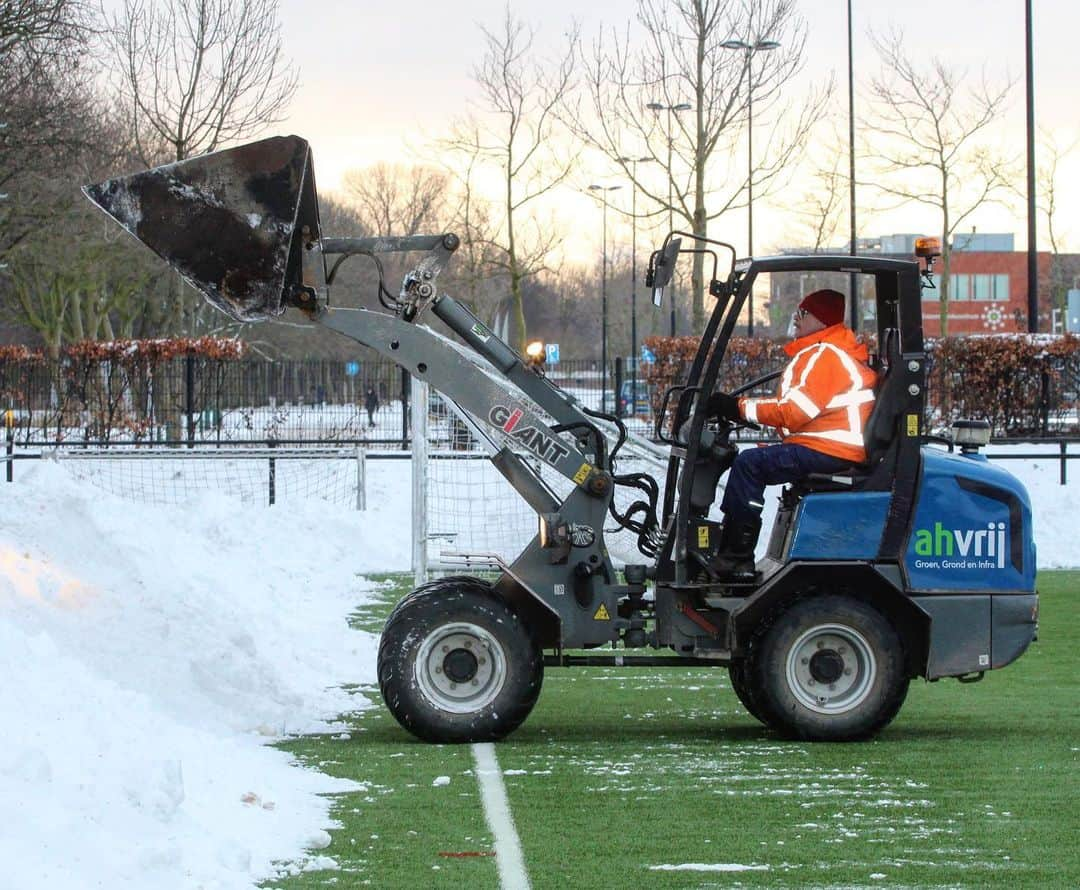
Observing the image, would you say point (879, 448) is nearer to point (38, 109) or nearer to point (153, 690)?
point (153, 690)

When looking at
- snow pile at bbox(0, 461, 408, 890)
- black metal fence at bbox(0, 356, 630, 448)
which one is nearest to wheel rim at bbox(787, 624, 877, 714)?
snow pile at bbox(0, 461, 408, 890)

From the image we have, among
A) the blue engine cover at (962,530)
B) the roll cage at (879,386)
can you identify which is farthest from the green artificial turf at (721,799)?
Result: the roll cage at (879,386)

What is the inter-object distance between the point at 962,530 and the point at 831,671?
3.31ft

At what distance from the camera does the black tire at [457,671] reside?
943 cm

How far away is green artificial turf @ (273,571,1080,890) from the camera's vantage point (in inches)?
266

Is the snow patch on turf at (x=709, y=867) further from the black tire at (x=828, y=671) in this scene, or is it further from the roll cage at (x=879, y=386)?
the roll cage at (x=879, y=386)

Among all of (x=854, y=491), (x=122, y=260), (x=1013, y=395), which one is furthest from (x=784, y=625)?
(x=122, y=260)

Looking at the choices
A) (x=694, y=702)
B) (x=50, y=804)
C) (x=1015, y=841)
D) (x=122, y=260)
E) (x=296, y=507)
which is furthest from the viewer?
(x=122, y=260)

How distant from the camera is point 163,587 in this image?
1194 cm

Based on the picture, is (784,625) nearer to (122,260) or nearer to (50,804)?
(50,804)

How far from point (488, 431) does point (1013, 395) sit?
2240cm

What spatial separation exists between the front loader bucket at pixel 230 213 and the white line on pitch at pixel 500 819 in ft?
8.59

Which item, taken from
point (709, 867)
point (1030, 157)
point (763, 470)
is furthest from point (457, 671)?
point (1030, 157)

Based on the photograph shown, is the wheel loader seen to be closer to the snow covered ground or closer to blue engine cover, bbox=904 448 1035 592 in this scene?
blue engine cover, bbox=904 448 1035 592
